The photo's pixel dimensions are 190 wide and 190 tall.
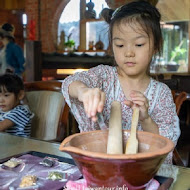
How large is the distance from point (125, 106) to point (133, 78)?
110mm

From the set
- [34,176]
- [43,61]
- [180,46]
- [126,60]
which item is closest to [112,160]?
[34,176]

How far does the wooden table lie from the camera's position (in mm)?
742

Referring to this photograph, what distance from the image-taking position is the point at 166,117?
1.10 meters

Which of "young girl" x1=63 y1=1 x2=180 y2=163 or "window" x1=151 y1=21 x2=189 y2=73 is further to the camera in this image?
"window" x1=151 y1=21 x2=189 y2=73

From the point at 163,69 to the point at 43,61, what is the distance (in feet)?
17.0

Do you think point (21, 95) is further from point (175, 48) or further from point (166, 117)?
point (175, 48)

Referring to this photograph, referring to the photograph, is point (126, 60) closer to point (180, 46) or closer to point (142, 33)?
point (142, 33)

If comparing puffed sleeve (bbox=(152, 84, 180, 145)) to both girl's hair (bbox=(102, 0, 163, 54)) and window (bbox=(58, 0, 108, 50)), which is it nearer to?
girl's hair (bbox=(102, 0, 163, 54))

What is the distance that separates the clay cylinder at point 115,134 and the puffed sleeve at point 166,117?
40 cm

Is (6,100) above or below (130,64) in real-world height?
below

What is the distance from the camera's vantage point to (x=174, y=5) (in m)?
6.62

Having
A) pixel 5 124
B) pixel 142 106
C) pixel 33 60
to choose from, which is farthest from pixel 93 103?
pixel 33 60

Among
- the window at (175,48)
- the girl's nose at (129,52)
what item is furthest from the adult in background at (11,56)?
the window at (175,48)

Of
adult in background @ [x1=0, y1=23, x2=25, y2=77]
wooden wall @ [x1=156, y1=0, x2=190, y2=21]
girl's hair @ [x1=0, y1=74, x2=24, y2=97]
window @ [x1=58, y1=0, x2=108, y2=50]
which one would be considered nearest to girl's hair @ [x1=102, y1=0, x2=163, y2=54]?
girl's hair @ [x1=0, y1=74, x2=24, y2=97]
